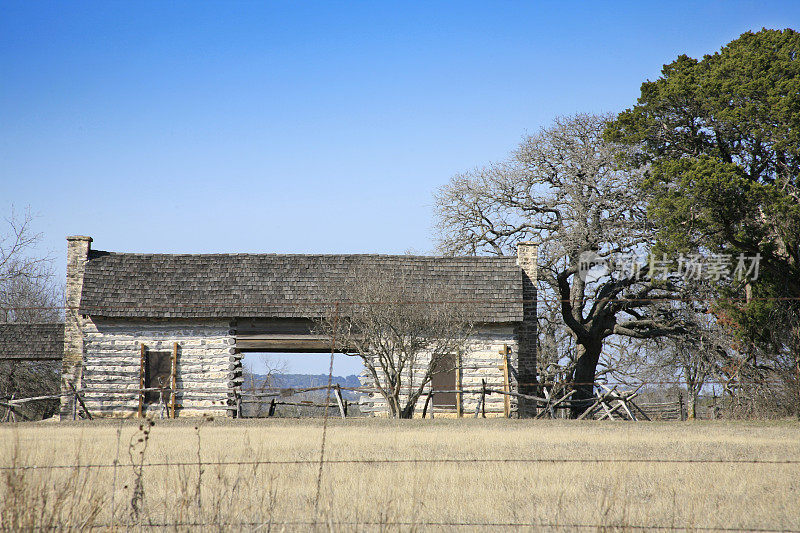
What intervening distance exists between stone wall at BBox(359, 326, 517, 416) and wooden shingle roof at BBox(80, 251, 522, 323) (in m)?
0.67

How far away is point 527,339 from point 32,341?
1537 centimetres

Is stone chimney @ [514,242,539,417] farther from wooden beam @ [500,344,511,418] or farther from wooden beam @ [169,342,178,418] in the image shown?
wooden beam @ [169,342,178,418]

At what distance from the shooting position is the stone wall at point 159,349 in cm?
2275

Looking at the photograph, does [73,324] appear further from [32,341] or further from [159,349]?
[32,341]

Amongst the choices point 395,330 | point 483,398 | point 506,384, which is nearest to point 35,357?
point 395,330

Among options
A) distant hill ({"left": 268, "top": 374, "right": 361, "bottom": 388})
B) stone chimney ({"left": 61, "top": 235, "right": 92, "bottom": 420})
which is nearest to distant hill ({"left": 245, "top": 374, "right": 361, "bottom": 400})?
distant hill ({"left": 268, "top": 374, "right": 361, "bottom": 388})

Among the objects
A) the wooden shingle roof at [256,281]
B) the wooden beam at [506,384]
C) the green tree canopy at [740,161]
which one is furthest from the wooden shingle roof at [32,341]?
the green tree canopy at [740,161]

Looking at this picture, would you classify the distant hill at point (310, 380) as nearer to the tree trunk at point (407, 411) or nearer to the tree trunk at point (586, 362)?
the tree trunk at point (407, 411)

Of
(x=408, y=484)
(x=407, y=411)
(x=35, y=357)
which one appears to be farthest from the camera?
(x=35, y=357)

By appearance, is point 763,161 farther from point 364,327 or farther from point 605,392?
point 364,327

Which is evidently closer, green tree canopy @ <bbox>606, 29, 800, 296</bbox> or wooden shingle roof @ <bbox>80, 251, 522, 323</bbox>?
green tree canopy @ <bbox>606, 29, 800, 296</bbox>

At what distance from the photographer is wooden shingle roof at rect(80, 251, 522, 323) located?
23.0m

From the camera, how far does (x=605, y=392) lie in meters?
21.5

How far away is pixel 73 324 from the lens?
23469 mm
